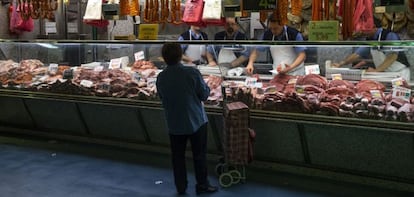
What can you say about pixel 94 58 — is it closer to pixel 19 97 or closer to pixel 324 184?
pixel 19 97

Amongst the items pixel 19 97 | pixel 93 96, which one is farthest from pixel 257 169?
pixel 19 97

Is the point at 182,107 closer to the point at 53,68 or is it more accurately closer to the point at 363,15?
the point at 363,15

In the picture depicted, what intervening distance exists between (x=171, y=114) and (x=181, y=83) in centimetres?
32

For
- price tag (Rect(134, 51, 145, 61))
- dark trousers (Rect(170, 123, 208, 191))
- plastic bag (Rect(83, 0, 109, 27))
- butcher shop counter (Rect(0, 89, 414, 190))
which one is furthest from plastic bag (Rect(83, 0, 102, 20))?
dark trousers (Rect(170, 123, 208, 191))

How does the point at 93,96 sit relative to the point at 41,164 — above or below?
above

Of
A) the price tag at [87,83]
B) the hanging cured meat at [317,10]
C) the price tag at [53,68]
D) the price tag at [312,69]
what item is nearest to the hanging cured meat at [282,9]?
the hanging cured meat at [317,10]

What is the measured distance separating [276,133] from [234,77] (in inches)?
30.7

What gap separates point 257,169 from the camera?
5539 millimetres

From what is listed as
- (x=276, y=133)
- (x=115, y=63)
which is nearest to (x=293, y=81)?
(x=276, y=133)

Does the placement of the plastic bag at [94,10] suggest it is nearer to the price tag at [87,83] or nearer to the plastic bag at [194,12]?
the price tag at [87,83]

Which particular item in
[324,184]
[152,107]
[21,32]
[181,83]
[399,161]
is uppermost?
[21,32]

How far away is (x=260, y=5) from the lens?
202 inches

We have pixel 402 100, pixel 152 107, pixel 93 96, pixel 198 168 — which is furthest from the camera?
pixel 93 96

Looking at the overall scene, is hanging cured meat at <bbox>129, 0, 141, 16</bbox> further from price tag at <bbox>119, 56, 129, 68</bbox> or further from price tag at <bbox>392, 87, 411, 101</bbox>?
A: price tag at <bbox>392, 87, 411, 101</bbox>
